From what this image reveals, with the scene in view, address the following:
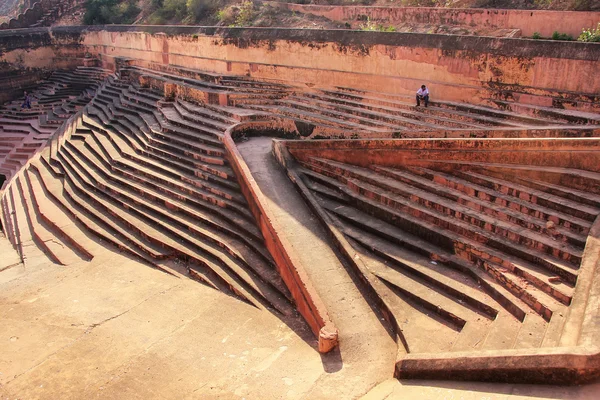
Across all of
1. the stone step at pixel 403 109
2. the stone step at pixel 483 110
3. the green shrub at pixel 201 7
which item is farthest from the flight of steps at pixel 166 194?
the green shrub at pixel 201 7

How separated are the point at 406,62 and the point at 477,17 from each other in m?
4.14

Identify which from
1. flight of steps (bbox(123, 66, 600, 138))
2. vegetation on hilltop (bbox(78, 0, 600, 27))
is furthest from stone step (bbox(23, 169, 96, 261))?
vegetation on hilltop (bbox(78, 0, 600, 27))

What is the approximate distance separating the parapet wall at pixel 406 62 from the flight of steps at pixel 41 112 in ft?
13.9

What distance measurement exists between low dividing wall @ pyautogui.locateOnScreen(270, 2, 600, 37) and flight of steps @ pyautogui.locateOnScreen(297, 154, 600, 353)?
19.4ft

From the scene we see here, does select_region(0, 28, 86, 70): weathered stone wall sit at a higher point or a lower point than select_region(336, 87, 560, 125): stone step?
higher

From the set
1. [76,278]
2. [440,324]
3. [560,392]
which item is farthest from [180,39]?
[560,392]

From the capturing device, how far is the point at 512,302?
4844 millimetres

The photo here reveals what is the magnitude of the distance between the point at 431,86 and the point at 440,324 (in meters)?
5.77

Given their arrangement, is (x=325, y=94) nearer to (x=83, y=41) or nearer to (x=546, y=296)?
(x=546, y=296)

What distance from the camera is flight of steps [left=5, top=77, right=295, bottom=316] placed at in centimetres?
687

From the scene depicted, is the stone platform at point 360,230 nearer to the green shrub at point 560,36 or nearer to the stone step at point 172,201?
the stone step at point 172,201

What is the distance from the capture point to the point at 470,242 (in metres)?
5.73

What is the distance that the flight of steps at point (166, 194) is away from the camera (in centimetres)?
687

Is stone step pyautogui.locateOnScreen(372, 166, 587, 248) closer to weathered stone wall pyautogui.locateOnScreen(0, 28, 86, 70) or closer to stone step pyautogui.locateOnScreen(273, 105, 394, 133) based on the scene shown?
stone step pyautogui.locateOnScreen(273, 105, 394, 133)
